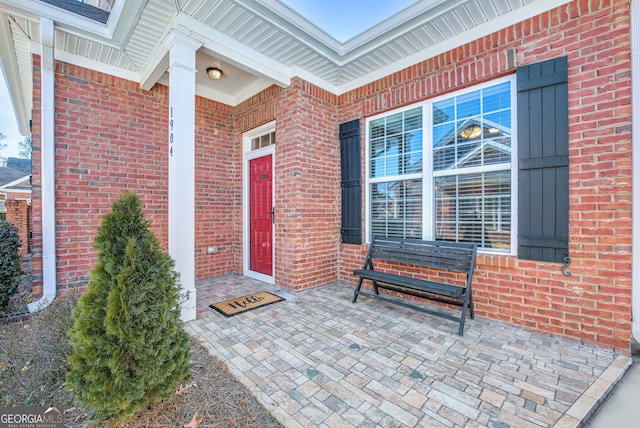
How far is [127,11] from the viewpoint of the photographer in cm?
266

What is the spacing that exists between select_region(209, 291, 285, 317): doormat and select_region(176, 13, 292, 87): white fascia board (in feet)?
9.56

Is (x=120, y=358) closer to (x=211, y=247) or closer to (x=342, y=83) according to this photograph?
(x=211, y=247)

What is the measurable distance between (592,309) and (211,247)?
15.7ft

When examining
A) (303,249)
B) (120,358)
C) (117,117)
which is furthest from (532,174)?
(117,117)

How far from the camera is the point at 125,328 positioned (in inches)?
53.0

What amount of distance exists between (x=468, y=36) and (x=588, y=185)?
1.94 m

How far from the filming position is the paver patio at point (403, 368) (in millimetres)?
1562

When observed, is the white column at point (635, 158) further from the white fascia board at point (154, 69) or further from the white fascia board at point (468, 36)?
the white fascia board at point (154, 69)

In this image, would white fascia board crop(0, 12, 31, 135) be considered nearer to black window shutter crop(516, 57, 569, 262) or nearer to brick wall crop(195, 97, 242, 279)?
brick wall crop(195, 97, 242, 279)

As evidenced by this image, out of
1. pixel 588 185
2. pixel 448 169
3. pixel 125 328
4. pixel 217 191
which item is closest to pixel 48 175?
pixel 217 191

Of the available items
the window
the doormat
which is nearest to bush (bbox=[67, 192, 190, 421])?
the doormat

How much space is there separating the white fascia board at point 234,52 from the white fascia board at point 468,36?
117 centimetres

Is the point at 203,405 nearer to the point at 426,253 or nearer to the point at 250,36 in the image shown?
the point at 426,253

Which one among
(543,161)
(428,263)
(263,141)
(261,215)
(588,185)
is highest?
(263,141)
